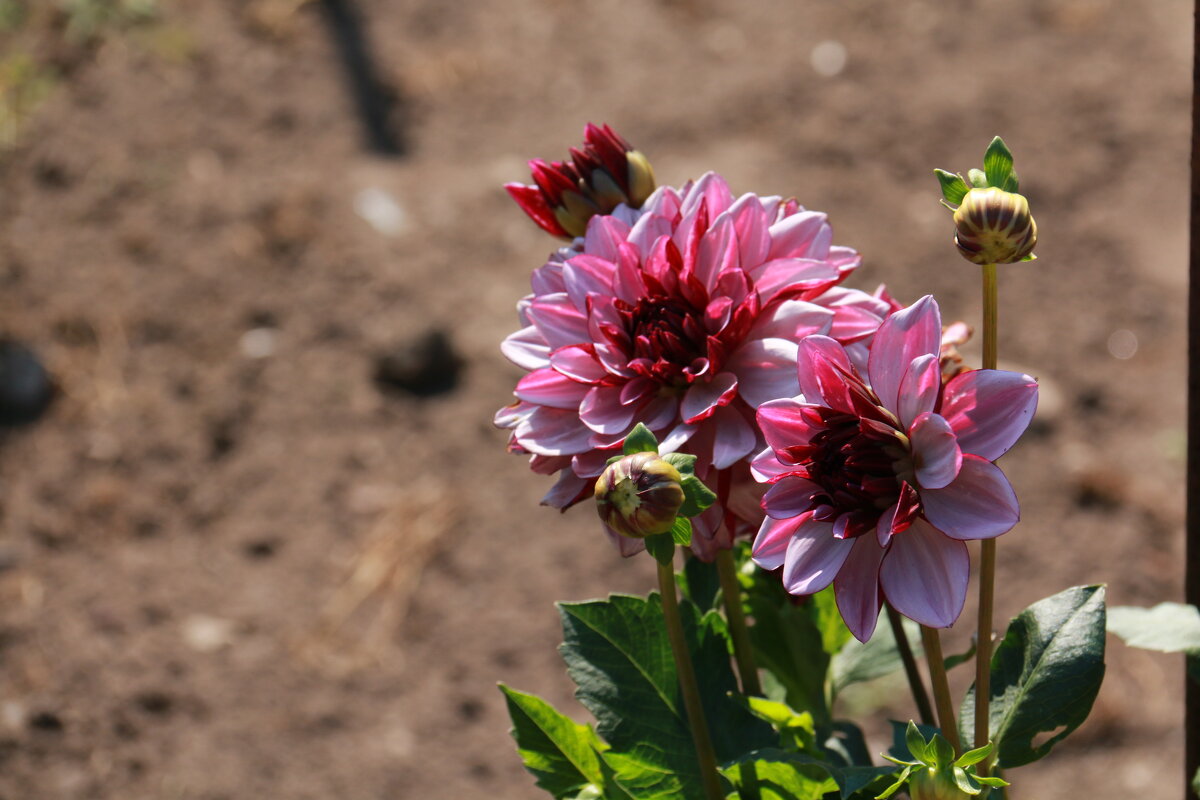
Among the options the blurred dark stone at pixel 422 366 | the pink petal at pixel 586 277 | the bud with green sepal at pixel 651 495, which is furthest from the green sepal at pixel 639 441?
the blurred dark stone at pixel 422 366

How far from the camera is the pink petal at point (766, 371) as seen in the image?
0.62 metres

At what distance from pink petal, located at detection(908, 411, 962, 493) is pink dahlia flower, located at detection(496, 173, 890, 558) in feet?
0.27

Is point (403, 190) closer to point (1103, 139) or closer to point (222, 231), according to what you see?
point (222, 231)

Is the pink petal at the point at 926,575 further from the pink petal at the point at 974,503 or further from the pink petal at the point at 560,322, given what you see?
the pink petal at the point at 560,322

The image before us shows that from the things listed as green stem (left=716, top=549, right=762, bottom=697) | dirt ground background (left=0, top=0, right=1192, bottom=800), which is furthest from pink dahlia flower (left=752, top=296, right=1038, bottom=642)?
dirt ground background (left=0, top=0, right=1192, bottom=800)

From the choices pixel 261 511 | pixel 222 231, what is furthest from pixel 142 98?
pixel 261 511

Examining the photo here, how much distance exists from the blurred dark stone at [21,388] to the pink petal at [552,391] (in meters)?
2.23

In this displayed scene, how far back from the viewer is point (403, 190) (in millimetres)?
3109

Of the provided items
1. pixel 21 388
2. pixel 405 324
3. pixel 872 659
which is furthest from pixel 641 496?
pixel 21 388

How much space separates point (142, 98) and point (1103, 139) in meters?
2.46

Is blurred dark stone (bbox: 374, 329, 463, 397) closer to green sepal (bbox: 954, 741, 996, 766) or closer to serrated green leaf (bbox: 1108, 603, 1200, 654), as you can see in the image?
serrated green leaf (bbox: 1108, 603, 1200, 654)

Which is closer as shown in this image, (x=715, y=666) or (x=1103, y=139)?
(x=715, y=666)

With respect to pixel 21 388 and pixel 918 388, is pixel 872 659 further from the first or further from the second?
pixel 21 388

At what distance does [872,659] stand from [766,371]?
0.97ft
